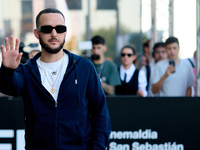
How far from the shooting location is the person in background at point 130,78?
6.00 m

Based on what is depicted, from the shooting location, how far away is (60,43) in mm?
2764

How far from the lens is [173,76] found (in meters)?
5.79

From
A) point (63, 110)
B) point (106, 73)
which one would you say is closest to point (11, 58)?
point (63, 110)

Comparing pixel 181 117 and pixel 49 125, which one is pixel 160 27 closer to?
pixel 181 117

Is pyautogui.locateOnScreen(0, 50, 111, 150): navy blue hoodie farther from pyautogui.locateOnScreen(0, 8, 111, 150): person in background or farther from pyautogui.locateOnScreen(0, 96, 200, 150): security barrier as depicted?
pyautogui.locateOnScreen(0, 96, 200, 150): security barrier

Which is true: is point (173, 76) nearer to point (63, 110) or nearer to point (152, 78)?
point (152, 78)

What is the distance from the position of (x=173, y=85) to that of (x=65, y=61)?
10.6ft

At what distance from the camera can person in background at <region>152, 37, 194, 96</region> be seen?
18.8ft

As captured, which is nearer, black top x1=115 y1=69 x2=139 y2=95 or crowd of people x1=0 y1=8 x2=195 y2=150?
crowd of people x1=0 y1=8 x2=195 y2=150

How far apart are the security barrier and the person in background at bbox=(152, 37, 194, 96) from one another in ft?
2.11

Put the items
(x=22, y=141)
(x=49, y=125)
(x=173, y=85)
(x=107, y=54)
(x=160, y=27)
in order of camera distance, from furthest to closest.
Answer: (x=160, y=27) < (x=107, y=54) < (x=173, y=85) < (x=22, y=141) < (x=49, y=125)

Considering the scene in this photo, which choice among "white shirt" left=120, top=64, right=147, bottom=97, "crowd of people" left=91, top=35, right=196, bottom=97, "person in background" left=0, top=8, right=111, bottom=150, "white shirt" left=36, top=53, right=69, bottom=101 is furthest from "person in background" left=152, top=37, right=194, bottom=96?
"white shirt" left=36, top=53, right=69, bottom=101

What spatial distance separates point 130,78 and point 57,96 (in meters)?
3.47

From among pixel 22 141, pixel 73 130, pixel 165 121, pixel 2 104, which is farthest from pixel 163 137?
pixel 73 130
